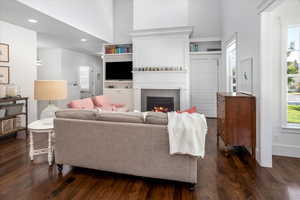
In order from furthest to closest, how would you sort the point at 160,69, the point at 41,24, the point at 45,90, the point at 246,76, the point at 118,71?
the point at 118,71, the point at 160,69, the point at 41,24, the point at 246,76, the point at 45,90

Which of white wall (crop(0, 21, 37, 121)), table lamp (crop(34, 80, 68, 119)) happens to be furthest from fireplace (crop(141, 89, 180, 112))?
table lamp (crop(34, 80, 68, 119))

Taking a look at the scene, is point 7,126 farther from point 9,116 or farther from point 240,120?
point 240,120

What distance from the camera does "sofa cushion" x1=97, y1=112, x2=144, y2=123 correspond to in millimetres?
2160

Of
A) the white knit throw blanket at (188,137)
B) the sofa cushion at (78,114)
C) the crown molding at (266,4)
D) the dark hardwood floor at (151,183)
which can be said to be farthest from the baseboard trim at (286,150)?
the sofa cushion at (78,114)

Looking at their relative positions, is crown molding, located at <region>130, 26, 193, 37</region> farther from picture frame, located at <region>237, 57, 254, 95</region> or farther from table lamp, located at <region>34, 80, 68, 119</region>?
table lamp, located at <region>34, 80, 68, 119</region>

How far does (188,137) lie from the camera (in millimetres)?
1927

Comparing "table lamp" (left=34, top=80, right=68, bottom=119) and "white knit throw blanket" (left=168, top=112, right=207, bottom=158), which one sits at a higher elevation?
"table lamp" (left=34, top=80, right=68, bottom=119)

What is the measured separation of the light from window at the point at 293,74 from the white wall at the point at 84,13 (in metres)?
4.45

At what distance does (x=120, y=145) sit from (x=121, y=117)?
0.34m

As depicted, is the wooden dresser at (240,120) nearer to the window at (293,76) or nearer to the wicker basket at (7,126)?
the window at (293,76)

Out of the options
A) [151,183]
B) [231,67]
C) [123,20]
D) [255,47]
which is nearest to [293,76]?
[255,47]

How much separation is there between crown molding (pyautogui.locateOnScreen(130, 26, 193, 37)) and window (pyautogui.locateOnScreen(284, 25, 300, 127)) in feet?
9.21

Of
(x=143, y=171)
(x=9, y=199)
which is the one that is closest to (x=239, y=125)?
(x=143, y=171)

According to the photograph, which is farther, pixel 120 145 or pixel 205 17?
pixel 205 17
